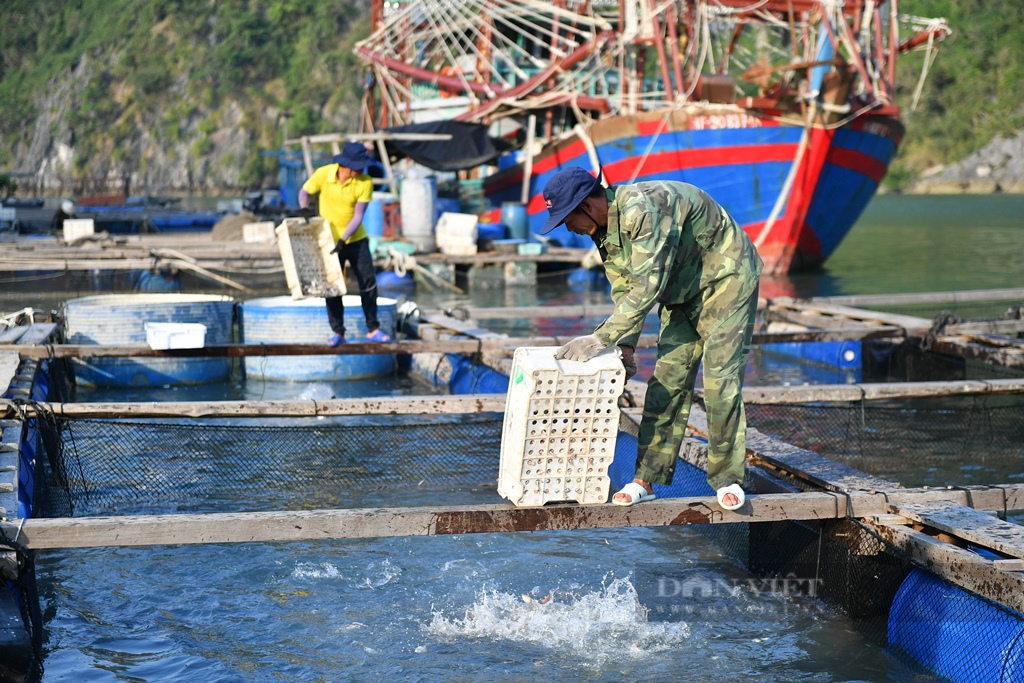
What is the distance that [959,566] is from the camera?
4391mm

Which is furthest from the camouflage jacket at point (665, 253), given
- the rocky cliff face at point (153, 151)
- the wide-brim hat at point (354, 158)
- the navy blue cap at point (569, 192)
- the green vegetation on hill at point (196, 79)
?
the rocky cliff face at point (153, 151)

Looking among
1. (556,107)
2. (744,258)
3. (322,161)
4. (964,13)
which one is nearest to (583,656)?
(744,258)

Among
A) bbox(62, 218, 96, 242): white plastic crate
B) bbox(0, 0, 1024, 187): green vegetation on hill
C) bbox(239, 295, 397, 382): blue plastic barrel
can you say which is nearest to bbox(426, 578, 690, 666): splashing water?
bbox(239, 295, 397, 382): blue plastic barrel

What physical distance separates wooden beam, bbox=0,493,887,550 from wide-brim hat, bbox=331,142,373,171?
5.08 m

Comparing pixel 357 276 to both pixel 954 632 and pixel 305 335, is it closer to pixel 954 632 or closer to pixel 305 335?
pixel 305 335

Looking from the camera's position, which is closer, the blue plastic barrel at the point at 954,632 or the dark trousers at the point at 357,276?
the blue plastic barrel at the point at 954,632

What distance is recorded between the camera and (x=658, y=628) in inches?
207

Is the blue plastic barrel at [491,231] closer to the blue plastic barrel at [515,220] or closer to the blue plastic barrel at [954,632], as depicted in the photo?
the blue plastic barrel at [515,220]

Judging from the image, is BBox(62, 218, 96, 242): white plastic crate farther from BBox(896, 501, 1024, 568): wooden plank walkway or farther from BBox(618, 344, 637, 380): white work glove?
BBox(896, 501, 1024, 568): wooden plank walkway

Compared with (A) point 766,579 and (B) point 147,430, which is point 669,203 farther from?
(B) point 147,430

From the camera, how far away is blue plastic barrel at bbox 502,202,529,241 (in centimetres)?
2423

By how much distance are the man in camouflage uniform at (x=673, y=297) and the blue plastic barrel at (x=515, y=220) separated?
1934 centimetres

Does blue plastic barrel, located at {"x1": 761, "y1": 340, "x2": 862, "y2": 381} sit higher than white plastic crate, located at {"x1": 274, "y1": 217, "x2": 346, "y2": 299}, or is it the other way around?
white plastic crate, located at {"x1": 274, "y1": 217, "x2": 346, "y2": 299}

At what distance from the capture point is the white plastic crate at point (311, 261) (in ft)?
31.3
